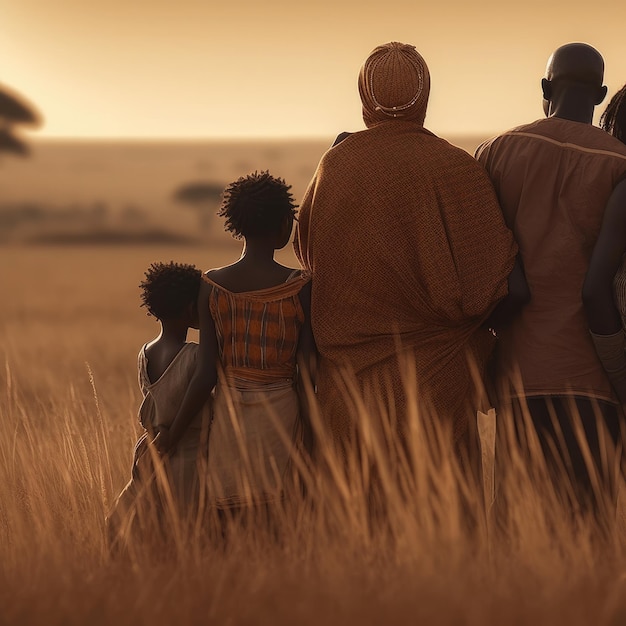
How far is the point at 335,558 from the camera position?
3.44 m

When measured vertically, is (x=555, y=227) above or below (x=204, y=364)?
above

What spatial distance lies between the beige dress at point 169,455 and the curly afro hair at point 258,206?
1.50 ft

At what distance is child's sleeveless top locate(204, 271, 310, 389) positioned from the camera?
3879 millimetres

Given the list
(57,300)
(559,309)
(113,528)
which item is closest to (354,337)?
(559,309)

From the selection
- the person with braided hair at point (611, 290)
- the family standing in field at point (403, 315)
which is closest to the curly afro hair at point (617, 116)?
the family standing in field at point (403, 315)

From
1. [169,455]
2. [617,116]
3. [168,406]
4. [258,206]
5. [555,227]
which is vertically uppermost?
[617,116]

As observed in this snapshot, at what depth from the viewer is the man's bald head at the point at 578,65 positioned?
399 cm

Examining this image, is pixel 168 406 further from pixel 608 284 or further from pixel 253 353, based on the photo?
pixel 608 284

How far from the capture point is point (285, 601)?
3121 mm

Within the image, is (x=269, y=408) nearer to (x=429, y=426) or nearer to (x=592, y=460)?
(x=429, y=426)

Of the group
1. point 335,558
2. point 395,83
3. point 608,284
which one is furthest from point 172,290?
point 608,284

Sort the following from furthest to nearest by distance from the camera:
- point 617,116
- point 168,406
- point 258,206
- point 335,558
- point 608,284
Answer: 1. point 617,116
2. point 168,406
3. point 258,206
4. point 608,284
5. point 335,558

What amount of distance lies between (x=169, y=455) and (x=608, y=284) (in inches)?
62.6

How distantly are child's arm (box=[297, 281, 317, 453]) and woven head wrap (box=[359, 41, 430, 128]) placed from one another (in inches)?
25.3
